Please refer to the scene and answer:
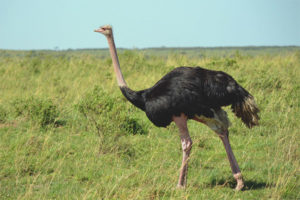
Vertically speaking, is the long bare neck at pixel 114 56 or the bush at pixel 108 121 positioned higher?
the long bare neck at pixel 114 56

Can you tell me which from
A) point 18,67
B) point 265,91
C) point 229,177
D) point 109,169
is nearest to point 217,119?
point 229,177

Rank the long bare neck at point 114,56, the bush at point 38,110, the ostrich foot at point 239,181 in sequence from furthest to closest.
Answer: the bush at point 38,110 < the long bare neck at point 114,56 < the ostrich foot at point 239,181

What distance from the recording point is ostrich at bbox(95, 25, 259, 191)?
4.82 metres

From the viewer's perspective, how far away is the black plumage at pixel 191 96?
15.8 ft

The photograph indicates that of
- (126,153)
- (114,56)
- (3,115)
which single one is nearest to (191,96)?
(114,56)

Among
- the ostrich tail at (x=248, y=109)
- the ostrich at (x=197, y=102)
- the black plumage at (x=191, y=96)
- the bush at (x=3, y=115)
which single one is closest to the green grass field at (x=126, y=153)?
the bush at (x=3, y=115)

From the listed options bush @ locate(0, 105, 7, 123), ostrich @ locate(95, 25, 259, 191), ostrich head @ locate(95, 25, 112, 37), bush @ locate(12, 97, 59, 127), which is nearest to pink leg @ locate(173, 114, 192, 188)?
ostrich @ locate(95, 25, 259, 191)

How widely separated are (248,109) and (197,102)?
0.59m

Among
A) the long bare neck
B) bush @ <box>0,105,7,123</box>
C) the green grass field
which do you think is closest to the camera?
the green grass field

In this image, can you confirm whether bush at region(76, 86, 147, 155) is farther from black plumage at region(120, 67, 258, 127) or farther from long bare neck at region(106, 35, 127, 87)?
black plumage at region(120, 67, 258, 127)

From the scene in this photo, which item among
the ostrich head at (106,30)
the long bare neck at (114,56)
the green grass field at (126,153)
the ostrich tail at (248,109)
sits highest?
the ostrich head at (106,30)

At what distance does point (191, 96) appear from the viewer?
4805 millimetres

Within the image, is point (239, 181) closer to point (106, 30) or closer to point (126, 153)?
point (126, 153)

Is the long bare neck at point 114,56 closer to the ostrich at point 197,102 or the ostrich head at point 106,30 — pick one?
the ostrich head at point 106,30
